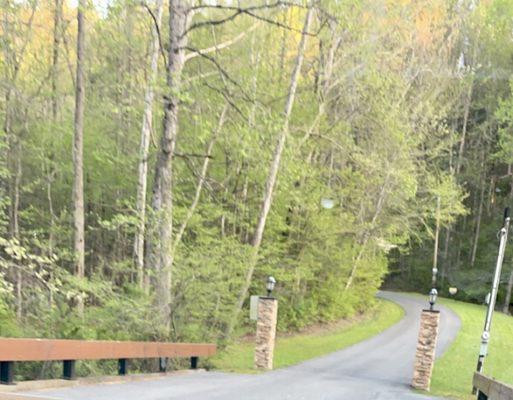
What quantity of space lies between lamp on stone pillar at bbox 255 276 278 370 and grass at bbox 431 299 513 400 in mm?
3874

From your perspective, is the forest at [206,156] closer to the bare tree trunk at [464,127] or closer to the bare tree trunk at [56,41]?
the bare tree trunk at [56,41]

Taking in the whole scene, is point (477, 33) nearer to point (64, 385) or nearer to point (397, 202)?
point (397, 202)

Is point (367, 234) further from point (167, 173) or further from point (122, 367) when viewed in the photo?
point (122, 367)

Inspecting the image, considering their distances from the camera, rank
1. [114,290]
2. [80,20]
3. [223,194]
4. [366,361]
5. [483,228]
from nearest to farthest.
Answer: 1. [114,290]
2. [80,20]
3. [366,361]
4. [223,194]
5. [483,228]

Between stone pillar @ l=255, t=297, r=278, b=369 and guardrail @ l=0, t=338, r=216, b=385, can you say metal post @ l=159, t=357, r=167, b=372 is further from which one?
stone pillar @ l=255, t=297, r=278, b=369

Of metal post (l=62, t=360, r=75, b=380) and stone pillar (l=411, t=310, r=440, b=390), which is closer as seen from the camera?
metal post (l=62, t=360, r=75, b=380)

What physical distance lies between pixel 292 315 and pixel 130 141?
32.3 feet

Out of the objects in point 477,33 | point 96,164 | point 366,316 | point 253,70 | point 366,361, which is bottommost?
point 366,316

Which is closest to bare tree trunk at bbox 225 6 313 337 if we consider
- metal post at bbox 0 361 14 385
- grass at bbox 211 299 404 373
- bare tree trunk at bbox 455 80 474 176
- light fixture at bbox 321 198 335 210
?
grass at bbox 211 299 404 373

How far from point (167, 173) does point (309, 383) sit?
4775 millimetres

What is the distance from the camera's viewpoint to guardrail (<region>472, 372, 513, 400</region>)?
23.4 feet

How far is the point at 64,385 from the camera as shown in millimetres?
6562

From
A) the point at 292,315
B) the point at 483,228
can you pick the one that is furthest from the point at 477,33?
the point at 292,315

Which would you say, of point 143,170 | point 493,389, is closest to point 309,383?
point 493,389
